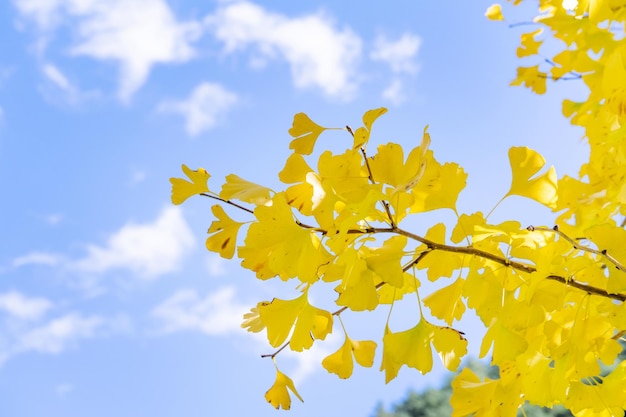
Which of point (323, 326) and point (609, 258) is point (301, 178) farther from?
point (609, 258)

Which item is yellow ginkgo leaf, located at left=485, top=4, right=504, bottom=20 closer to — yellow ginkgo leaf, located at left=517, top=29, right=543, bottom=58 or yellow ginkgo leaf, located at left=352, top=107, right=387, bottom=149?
yellow ginkgo leaf, located at left=517, top=29, right=543, bottom=58

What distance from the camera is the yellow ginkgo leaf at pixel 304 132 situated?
763 mm

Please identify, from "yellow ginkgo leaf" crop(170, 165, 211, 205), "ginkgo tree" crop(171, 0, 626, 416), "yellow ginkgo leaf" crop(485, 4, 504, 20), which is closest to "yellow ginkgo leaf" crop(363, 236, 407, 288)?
"ginkgo tree" crop(171, 0, 626, 416)

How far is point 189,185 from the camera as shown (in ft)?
2.42

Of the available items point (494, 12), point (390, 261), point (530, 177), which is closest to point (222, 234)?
point (390, 261)

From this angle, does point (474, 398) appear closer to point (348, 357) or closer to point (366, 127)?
point (348, 357)

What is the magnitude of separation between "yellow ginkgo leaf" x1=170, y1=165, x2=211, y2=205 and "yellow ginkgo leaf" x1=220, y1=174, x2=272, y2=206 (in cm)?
4

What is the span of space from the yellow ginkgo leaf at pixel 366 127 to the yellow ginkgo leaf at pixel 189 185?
192mm

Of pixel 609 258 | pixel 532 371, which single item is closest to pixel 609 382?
pixel 532 371

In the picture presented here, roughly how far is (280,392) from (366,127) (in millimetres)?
376

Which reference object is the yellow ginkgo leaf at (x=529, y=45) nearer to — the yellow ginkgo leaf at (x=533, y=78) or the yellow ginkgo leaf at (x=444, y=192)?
the yellow ginkgo leaf at (x=533, y=78)

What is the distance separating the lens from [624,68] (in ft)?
2.36

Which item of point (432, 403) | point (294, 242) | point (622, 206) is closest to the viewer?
point (294, 242)

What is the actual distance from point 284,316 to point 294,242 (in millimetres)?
107
